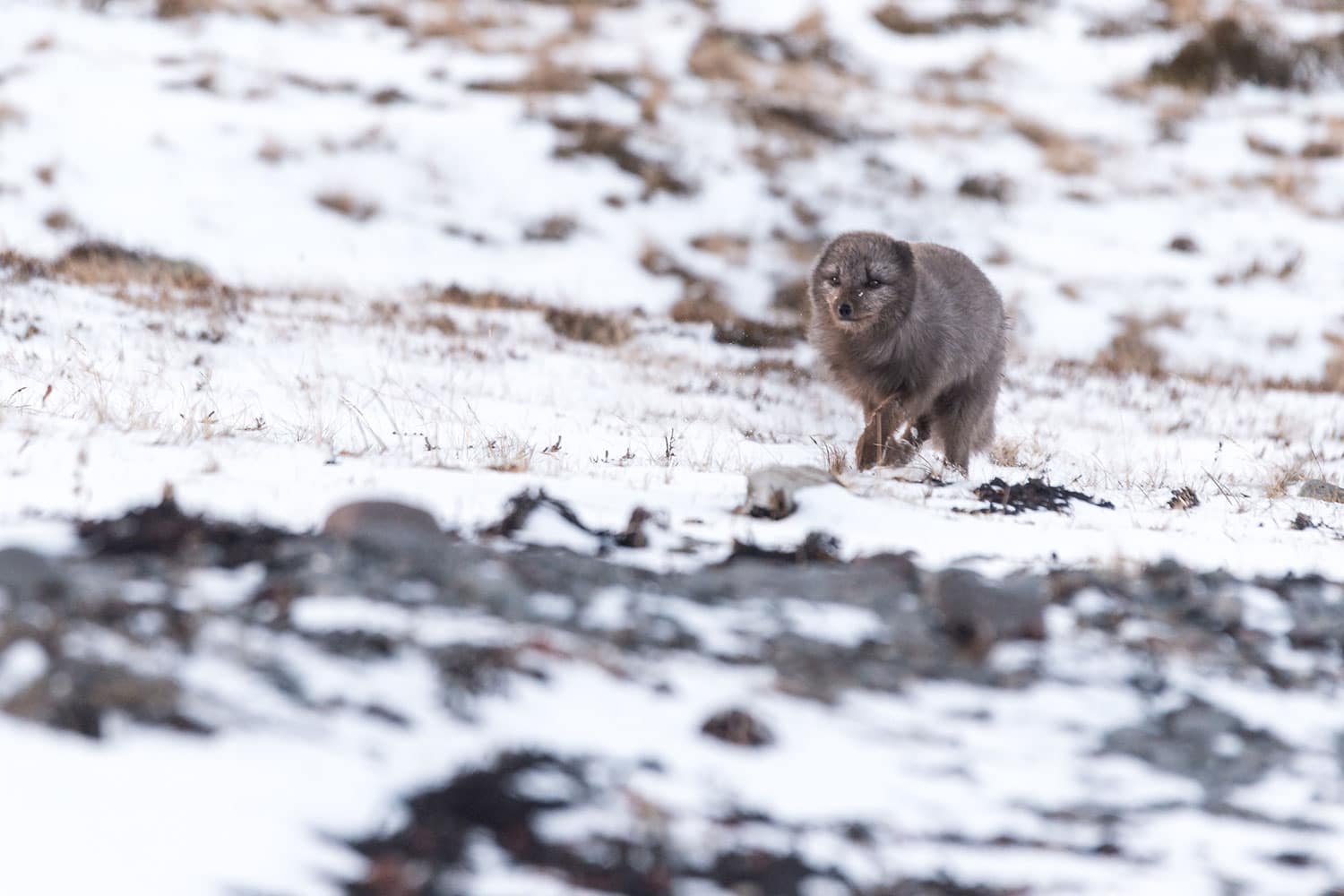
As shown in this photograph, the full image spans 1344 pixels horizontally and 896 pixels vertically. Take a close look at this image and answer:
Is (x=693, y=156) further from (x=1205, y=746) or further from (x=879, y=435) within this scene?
(x=1205, y=746)

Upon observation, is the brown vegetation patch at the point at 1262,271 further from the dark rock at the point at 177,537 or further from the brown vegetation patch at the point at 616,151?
the dark rock at the point at 177,537

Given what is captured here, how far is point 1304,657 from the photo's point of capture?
9.84 ft

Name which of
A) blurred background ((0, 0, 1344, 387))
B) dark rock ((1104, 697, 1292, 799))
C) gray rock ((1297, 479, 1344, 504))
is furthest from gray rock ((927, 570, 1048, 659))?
blurred background ((0, 0, 1344, 387))

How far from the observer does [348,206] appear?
42.6 ft

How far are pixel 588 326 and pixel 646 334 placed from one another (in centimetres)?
60

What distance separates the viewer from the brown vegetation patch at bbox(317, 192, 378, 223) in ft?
42.5

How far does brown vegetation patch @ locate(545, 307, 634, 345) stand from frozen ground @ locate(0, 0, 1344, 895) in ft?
0.23

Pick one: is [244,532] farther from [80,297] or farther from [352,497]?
[80,297]

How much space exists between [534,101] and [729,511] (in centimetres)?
1250

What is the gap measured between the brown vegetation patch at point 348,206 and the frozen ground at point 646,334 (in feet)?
0.11

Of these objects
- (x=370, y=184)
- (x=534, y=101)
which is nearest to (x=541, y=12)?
(x=534, y=101)

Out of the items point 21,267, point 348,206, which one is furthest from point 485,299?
point 21,267

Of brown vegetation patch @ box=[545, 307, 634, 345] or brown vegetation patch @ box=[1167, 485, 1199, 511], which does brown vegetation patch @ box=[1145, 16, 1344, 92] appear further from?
brown vegetation patch @ box=[1167, 485, 1199, 511]

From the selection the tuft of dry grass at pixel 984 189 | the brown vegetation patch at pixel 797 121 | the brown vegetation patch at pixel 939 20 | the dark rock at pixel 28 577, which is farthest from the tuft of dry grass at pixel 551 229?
the dark rock at pixel 28 577
